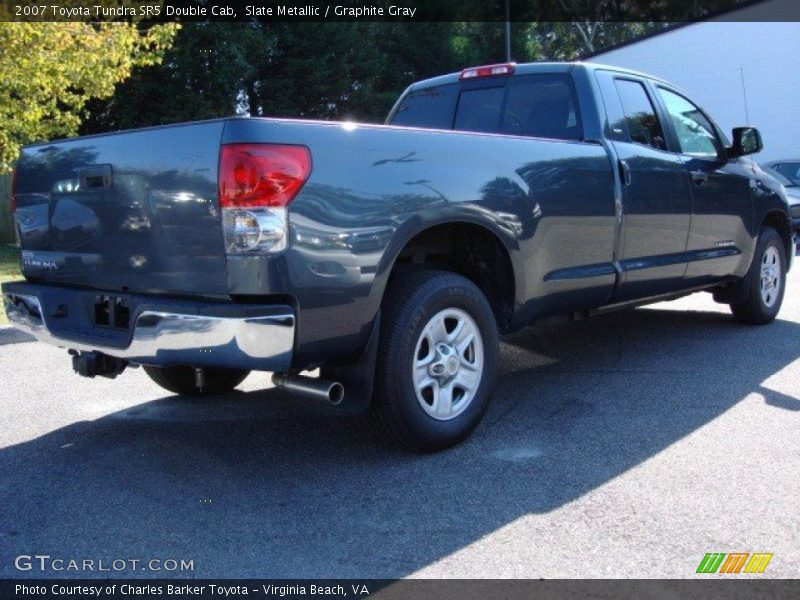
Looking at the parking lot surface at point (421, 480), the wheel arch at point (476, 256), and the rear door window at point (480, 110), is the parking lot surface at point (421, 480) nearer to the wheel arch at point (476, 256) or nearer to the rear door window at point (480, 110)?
the wheel arch at point (476, 256)

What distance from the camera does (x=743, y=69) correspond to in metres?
20.5

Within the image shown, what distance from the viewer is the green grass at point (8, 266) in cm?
1089

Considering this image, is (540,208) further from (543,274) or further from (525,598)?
(525,598)

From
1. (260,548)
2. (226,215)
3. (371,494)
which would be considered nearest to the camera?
(260,548)

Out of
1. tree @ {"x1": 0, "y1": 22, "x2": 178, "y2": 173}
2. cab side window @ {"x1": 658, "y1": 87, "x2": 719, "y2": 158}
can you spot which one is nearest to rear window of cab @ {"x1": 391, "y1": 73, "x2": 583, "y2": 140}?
cab side window @ {"x1": 658, "y1": 87, "x2": 719, "y2": 158}

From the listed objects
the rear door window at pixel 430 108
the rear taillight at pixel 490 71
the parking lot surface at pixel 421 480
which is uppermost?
the rear taillight at pixel 490 71

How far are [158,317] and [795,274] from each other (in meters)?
9.61

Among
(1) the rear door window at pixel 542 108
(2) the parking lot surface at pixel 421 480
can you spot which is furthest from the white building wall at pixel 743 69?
(2) the parking lot surface at pixel 421 480

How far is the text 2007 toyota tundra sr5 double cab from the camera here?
3215 mm

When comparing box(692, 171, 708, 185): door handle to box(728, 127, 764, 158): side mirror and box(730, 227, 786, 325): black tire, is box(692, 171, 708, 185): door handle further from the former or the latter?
box(730, 227, 786, 325): black tire

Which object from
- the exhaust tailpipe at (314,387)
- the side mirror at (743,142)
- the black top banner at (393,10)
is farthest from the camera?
the black top banner at (393,10)

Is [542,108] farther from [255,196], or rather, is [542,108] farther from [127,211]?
[127,211]

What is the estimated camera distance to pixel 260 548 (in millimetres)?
3006

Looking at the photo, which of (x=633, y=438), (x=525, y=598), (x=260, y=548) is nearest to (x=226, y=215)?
(x=260, y=548)
